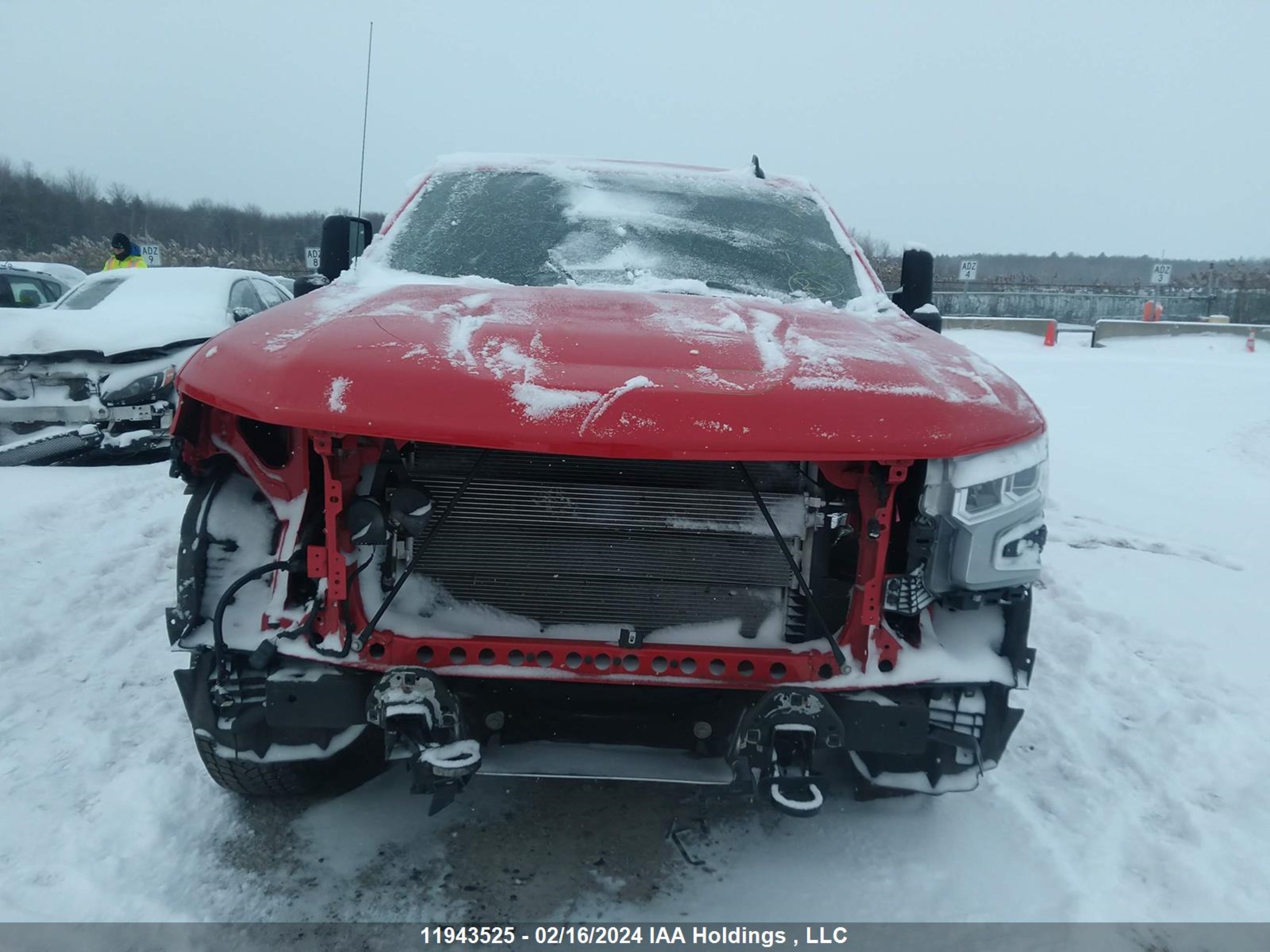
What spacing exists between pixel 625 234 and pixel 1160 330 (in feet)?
69.9

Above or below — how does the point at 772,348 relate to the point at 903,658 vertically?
above

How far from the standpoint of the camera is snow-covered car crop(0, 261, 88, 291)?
37.6 ft

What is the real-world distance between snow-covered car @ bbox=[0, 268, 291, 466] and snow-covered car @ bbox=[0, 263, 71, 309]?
515cm

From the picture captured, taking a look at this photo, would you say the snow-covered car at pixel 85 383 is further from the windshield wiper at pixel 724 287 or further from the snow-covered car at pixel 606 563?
the snow-covered car at pixel 606 563

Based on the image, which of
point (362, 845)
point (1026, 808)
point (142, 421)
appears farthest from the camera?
point (142, 421)

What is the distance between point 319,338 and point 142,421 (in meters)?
5.04

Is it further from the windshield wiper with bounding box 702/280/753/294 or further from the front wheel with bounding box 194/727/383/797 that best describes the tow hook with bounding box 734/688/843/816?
the windshield wiper with bounding box 702/280/753/294

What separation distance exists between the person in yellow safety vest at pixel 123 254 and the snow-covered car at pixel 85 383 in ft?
11.5

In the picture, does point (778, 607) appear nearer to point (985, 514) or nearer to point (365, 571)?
point (985, 514)

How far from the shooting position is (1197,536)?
6020mm

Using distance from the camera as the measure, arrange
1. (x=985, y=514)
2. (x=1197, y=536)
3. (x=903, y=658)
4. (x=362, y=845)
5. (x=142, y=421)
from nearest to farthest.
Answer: (x=985, y=514) → (x=903, y=658) → (x=362, y=845) → (x=1197, y=536) → (x=142, y=421)

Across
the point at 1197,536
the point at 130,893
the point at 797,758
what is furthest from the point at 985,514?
the point at 1197,536

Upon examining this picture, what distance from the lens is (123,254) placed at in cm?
1013

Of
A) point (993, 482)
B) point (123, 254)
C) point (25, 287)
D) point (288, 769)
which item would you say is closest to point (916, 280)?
point (993, 482)
